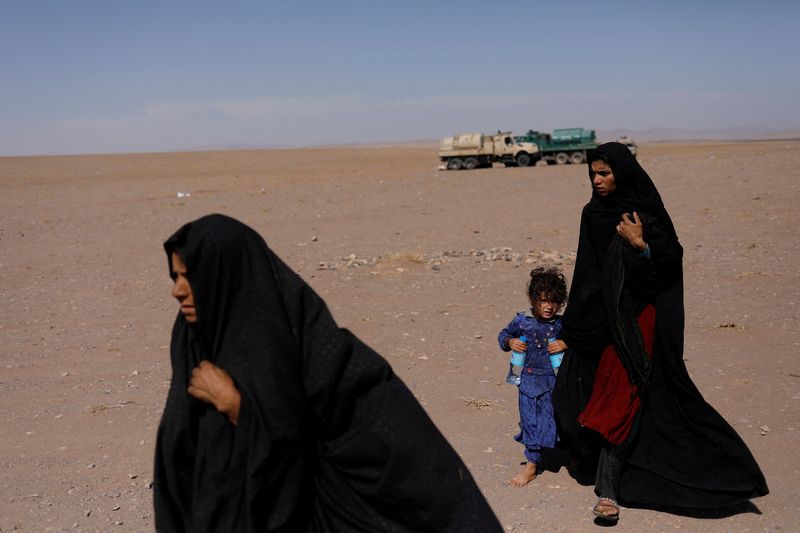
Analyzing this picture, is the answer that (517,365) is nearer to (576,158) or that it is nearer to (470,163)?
(470,163)

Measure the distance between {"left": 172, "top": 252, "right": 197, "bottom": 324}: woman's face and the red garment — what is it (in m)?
2.54

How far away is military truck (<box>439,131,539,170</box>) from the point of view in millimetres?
35656

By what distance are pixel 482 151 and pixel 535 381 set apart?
102 ft

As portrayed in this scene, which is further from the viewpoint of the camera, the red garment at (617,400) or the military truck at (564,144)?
the military truck at (564,144)

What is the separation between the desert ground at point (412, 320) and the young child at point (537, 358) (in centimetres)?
25

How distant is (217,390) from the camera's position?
2668 mm

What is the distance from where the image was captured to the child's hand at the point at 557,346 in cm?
506

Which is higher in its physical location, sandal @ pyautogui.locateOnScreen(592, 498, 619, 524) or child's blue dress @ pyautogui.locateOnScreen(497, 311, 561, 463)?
child's blue dress @ pyautogui.locateOnScreen(497, 311, 561, 463)

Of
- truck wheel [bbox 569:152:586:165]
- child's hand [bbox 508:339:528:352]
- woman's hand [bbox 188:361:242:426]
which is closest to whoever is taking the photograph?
woman's hand [bbox 188:361:242:426]

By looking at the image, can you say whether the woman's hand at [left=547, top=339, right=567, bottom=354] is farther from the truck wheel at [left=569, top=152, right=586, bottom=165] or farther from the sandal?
the truck wheel at [left=569, top=152, right=586, bottom=165]

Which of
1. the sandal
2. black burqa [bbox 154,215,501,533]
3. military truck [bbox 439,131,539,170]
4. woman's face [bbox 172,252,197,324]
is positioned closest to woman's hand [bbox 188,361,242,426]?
black burqa [bbox 154,215,501,533]

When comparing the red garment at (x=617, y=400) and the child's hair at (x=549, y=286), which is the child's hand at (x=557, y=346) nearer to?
the child's hair at (x=549, y=286)

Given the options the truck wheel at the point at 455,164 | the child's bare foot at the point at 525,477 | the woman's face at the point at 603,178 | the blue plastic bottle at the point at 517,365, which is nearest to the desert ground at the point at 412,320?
the child's bare foot at the point at 525,477

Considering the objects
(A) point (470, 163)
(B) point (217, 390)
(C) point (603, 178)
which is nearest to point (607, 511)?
(C) point (603, 178)
